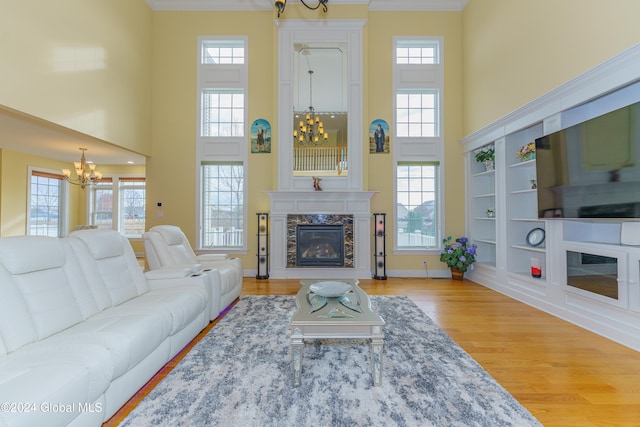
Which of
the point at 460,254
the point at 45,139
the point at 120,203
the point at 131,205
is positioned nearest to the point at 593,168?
the point at 460,254

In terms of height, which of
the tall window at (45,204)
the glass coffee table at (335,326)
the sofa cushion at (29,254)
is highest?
the tall window at (45,204)

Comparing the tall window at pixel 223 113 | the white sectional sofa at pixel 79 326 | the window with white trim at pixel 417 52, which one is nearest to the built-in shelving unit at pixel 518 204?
the window with white trim at pixel 417 52

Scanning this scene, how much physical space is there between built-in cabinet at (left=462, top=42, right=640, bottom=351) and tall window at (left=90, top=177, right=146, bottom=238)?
8.62 m

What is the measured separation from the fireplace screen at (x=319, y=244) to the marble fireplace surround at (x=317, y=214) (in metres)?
0.17

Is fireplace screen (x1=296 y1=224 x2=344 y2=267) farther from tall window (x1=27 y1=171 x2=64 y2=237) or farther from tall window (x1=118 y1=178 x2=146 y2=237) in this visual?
tall window (x1=27 y1=171 x2=64 y2=237)

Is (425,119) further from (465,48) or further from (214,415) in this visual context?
(214,415)

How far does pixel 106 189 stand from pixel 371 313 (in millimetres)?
9414

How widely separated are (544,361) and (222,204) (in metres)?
5.33

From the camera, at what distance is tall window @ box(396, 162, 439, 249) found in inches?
228

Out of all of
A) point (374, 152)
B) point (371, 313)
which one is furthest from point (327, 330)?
Result: point (374, 152)

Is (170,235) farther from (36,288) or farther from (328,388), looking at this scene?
(328,388)

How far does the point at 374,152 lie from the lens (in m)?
5.72

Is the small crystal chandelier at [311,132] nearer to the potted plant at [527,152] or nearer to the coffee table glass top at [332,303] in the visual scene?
the potted plant at [527,152]

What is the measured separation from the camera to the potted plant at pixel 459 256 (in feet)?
17.1
